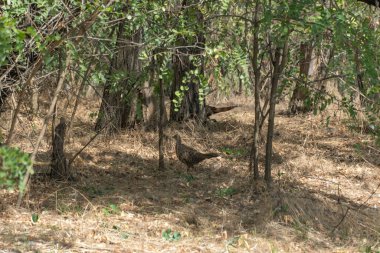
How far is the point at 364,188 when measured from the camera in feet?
34.1

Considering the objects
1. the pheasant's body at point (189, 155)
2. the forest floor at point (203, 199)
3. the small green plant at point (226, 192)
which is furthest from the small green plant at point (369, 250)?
the pheasant's body at point (189, 155)

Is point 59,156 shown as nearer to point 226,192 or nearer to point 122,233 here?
point 122,233

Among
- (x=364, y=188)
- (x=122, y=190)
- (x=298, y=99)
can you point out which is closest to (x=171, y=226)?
(x=122, y=190)

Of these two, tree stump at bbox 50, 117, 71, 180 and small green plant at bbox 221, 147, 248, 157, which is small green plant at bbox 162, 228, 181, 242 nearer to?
tree stump at bbox 50, 117, 71, 180

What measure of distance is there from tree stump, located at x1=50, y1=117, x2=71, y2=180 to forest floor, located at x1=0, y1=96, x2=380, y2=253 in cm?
15

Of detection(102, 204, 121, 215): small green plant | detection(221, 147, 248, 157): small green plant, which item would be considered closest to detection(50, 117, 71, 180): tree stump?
detection(102, 204, 121, 215): small green plant

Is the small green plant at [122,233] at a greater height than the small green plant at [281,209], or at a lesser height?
lesser

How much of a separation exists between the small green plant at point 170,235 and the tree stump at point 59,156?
224cm

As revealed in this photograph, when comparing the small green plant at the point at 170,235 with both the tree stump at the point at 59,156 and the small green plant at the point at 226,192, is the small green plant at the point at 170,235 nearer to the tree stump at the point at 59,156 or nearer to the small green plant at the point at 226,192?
the small green plant at the point at 226,192

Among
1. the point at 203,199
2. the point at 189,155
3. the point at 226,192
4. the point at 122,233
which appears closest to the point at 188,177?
the point at 189,155

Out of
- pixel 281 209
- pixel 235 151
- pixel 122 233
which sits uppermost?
pixel 235 151

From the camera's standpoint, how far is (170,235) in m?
7.30

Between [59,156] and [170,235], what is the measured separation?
8.27 feet

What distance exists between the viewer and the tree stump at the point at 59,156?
29.2 feet
